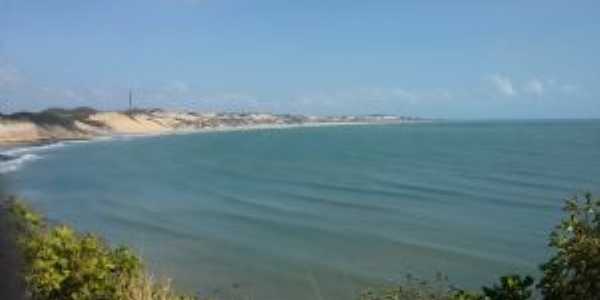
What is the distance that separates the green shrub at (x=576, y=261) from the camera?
4.87 meters

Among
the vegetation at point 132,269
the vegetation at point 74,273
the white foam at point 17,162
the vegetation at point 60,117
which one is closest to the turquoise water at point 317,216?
the white foam at point 17,162

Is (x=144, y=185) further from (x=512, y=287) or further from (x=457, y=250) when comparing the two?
(x=512, y=287)

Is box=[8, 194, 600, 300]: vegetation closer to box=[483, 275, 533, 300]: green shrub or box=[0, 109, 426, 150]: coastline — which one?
box=[483, 275, 533, 300]: green shrub

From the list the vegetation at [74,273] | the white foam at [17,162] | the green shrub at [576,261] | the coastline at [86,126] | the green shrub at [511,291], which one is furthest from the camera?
the coastline at [86,126]

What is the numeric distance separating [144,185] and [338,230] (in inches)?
692

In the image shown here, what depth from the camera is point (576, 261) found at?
4961mm

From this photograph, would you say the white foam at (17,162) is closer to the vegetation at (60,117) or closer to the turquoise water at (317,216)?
the turquoise water at (317,216)

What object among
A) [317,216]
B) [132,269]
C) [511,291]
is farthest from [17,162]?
[511,291]

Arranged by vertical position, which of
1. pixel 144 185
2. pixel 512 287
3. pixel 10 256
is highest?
pixel 10 256

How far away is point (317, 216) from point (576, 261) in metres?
19.8

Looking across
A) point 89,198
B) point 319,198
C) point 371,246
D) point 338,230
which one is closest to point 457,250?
point 371,246

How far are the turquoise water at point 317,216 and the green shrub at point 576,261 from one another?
3496 mm

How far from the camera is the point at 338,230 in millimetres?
21969

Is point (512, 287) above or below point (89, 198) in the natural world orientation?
above
